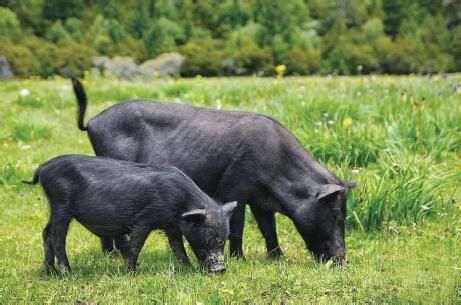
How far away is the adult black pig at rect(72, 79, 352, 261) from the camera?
5230 millimetres

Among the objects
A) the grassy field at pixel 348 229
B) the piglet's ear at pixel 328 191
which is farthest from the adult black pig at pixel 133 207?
the piglet's ear at pixel 328 191

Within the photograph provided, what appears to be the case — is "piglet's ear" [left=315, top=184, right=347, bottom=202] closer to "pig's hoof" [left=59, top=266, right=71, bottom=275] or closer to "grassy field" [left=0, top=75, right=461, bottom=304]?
"grassy field" [left=0, top=75, right=461, bottom=304]

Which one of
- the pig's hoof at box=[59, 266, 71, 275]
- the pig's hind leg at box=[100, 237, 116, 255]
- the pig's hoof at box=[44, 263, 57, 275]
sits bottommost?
the pig's hind leg at box=[100, 237, 116, 255]

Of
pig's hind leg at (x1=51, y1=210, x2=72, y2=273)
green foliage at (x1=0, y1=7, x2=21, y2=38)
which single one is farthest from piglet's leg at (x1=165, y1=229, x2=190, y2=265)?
green foliage at (x1=0, y1=7, x2=21, y2=38)

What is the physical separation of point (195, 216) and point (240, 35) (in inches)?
734

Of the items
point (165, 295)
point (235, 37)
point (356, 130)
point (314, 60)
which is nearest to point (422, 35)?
point (314, 60)

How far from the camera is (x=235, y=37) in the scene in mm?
22594

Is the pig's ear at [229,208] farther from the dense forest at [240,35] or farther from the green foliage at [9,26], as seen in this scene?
the green foliage at [9,26]

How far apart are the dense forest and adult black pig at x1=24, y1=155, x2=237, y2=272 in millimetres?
16217

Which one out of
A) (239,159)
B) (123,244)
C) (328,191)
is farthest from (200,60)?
(123,244)

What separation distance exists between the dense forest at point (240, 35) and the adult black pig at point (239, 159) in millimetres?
15316

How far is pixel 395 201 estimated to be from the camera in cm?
646

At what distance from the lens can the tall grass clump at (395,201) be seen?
639 centimetres

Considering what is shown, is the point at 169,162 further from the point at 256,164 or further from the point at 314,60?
the point at 314,60
